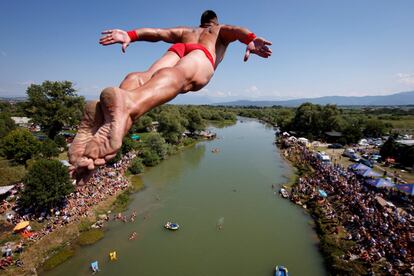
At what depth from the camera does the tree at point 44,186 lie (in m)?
16.2

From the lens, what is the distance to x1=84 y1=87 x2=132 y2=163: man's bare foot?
1.98m

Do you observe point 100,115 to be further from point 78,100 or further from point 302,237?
point 78,100

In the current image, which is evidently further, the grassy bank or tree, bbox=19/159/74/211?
tree, bbox=19/159/74/211

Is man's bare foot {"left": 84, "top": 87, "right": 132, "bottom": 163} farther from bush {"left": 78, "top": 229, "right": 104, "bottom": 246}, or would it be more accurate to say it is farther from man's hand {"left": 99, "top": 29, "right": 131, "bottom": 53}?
bush {"left": 78, "top": 229, "right": 104, "bottom": 246}

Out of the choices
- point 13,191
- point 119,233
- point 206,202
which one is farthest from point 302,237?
point 13,191

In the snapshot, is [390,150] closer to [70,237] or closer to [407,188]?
[407,188]

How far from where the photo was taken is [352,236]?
15289 millimetres

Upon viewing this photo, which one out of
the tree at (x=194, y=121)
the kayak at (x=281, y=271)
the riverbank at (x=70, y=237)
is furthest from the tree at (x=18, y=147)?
the tree at (x=194, y=121)

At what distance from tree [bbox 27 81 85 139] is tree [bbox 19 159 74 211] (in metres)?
18.6

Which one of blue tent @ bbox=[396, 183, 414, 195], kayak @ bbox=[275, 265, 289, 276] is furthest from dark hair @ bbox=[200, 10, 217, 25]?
blue tent @ bbox=[396, 183, 414, 195]

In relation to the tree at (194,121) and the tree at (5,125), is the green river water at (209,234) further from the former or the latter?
the tree at (194,121)

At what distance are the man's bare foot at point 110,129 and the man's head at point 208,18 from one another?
5.77 ft

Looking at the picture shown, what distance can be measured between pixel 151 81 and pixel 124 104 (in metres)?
0.35

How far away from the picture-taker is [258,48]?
9.37 ft
